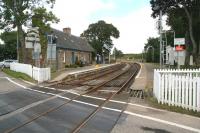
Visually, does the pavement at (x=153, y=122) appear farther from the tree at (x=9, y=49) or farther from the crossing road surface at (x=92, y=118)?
the tree at (x=9, y=49)

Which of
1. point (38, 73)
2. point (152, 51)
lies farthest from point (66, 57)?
point (152, 51)

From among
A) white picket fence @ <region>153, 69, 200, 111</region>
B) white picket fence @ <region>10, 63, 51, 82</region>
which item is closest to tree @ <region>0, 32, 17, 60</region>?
white picket fence @ <region>10, 63, 51, 82</region>

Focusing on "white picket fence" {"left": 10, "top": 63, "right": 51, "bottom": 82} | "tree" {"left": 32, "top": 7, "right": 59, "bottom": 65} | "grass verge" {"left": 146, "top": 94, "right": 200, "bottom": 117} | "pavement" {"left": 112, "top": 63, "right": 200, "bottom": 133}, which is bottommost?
"pavement" {"left": 112, "top": 63, "right": 200, "bottom": 133}

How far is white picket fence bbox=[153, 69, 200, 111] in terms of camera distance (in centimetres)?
1305

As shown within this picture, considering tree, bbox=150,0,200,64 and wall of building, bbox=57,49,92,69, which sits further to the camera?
wall of building, bbox=57,49,92,69

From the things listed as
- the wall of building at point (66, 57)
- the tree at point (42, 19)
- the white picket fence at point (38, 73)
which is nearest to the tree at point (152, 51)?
the wall of building at point (66, 57)

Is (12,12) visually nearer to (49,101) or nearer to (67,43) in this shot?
(67,43)

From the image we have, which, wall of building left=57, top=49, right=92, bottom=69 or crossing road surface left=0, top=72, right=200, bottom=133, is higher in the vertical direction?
wall of building left=57, top=49, right=92, bottom=69

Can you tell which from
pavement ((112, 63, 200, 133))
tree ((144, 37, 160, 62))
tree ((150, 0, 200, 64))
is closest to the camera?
pavement ((112, 63, 200, 133))

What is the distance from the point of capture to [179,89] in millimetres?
13750

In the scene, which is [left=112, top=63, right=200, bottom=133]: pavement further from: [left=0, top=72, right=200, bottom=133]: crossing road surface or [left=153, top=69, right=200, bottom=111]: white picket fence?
[left=153, top=69, right=200, bottom=111]: white picket fence

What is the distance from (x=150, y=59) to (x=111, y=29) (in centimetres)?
1464

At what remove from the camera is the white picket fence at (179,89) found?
514 inches

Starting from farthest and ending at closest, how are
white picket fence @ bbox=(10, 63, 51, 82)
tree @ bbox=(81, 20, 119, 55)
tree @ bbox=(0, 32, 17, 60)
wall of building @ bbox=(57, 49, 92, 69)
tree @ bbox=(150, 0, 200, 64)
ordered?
tree @ bbox=(81, 20, 119, 55) < tree @ bbox=(0, 32, 17, 60) < wall of building @ bbox=(57, 49, 92, 69) < tree @ bbox=(150, 0, 200, 64) < white picket fence @ bbox=(10, 63, 51, 82)
